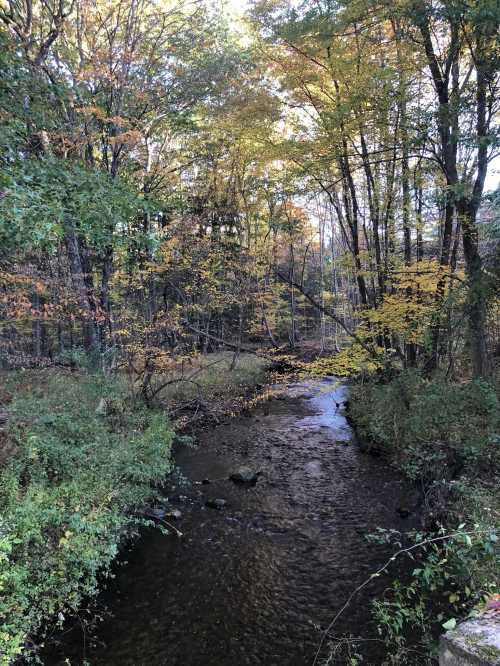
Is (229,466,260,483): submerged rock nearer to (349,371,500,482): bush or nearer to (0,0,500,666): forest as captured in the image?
(0,0,500,666): forest

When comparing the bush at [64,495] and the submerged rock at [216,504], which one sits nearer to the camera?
the bush at [64,495]

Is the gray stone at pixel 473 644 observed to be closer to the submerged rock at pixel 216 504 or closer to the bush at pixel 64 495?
the bush at pixel 64 495

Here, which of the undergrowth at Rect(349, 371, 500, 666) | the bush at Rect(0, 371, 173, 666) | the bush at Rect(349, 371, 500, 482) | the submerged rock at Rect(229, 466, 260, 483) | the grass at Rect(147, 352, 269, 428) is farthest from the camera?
the grass at Rect(147, 352, 269, 428)

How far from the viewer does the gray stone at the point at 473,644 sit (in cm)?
206

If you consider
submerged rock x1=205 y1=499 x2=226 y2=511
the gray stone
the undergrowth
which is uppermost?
the gray stone

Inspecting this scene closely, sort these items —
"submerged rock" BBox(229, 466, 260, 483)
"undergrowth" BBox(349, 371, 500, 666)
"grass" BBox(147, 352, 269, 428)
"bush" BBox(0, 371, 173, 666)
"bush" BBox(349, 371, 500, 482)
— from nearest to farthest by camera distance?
"undergrowth" BBox(349, 371, 500, 666)
"bush" BBox(0, 371, 173, 666)
"bush" BBox(349, 371, 500, 482)
"submerged rock" BBox(229, 466, 260, 483)
"grass" BBox(147, 352, 269, 428)

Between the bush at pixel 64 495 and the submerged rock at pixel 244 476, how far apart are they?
5.97 ft

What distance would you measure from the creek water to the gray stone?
2.53 metres

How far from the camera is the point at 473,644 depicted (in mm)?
2150

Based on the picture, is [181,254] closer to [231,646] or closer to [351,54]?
[351,54]

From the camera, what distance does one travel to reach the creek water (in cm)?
447

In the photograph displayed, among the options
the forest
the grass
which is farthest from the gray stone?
the grass

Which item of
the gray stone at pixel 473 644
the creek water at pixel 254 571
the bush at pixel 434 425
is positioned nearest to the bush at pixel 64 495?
the creek water at pixel 254 571

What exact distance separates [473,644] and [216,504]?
6211 millimetres
